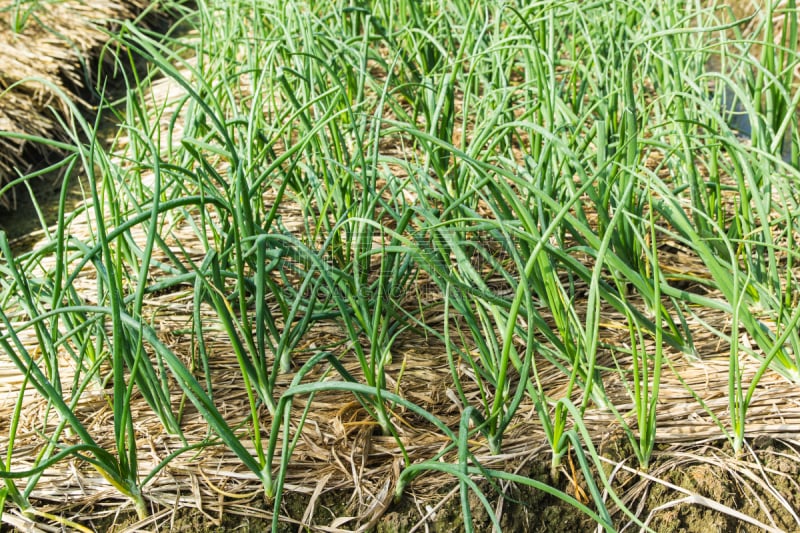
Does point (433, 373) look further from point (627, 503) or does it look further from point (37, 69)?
point (37, 69)

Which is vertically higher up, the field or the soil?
the field

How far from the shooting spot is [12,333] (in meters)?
1.19

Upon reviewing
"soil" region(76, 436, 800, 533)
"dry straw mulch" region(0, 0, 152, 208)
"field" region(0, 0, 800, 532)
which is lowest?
"soil" region(76, 436, 800, 533)

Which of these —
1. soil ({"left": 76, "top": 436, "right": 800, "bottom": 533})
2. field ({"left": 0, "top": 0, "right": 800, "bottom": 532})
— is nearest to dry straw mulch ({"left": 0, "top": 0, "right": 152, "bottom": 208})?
field ({"left": 0, "top": 0, "right": 800, "bottom": 532})

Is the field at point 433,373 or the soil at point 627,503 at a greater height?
the field at point 433,373

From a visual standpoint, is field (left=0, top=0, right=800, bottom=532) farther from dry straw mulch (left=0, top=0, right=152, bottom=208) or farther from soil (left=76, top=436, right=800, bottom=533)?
dry straw mulch (left=0, top=0, right=152, bottom=208)

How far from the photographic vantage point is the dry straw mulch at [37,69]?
9.02ft

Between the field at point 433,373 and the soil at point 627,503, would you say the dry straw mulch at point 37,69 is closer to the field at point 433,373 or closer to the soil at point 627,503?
the field at point 433,373

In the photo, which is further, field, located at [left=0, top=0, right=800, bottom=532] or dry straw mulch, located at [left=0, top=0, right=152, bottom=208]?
dry straw mulch, located at [left=0, top=0, right=152, bottom=208]

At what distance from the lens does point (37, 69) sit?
3.05 metres

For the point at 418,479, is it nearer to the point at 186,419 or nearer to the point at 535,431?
the point at 535,431

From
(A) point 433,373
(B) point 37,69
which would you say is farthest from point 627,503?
(B) point 37,69

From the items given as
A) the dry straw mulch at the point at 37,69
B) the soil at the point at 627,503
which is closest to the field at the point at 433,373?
the soil at the point at 627,503

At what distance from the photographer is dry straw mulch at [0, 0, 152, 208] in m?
2.75
